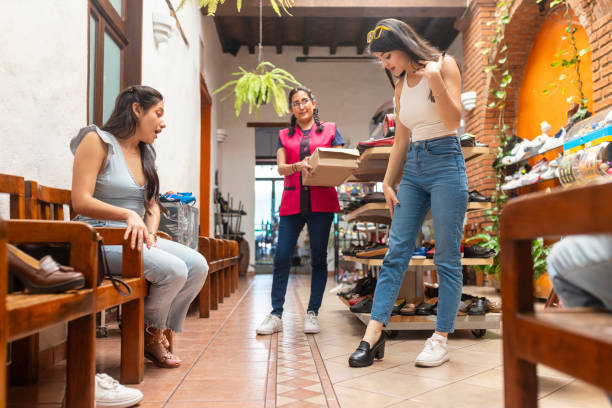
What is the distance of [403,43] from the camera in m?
1.98

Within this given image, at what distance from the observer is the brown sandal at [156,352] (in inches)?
76.4

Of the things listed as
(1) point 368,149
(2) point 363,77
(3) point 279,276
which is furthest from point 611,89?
(2) point 363,77

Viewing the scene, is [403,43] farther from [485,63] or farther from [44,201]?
[485,63]

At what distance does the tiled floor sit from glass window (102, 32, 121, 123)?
144 cm

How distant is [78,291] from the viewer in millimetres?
1129

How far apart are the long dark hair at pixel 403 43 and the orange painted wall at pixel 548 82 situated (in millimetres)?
2922

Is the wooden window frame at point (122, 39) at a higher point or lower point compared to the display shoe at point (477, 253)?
higher

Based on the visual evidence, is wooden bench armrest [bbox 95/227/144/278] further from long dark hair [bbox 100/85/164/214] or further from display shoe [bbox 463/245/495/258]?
display shoe [bbox 463/245/495/258]

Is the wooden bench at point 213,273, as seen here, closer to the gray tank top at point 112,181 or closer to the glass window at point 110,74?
the glass window at point 110,74

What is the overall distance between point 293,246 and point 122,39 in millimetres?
1918

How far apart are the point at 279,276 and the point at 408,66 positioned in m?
1.41

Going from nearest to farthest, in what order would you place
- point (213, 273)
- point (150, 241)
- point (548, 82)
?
point (150, 241), point (213, 273), point (548, 82)

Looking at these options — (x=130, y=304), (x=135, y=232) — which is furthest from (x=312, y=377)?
(x=135, y=232)

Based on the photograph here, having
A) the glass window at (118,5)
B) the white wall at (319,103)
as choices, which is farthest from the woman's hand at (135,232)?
the white wall at (319,103)
